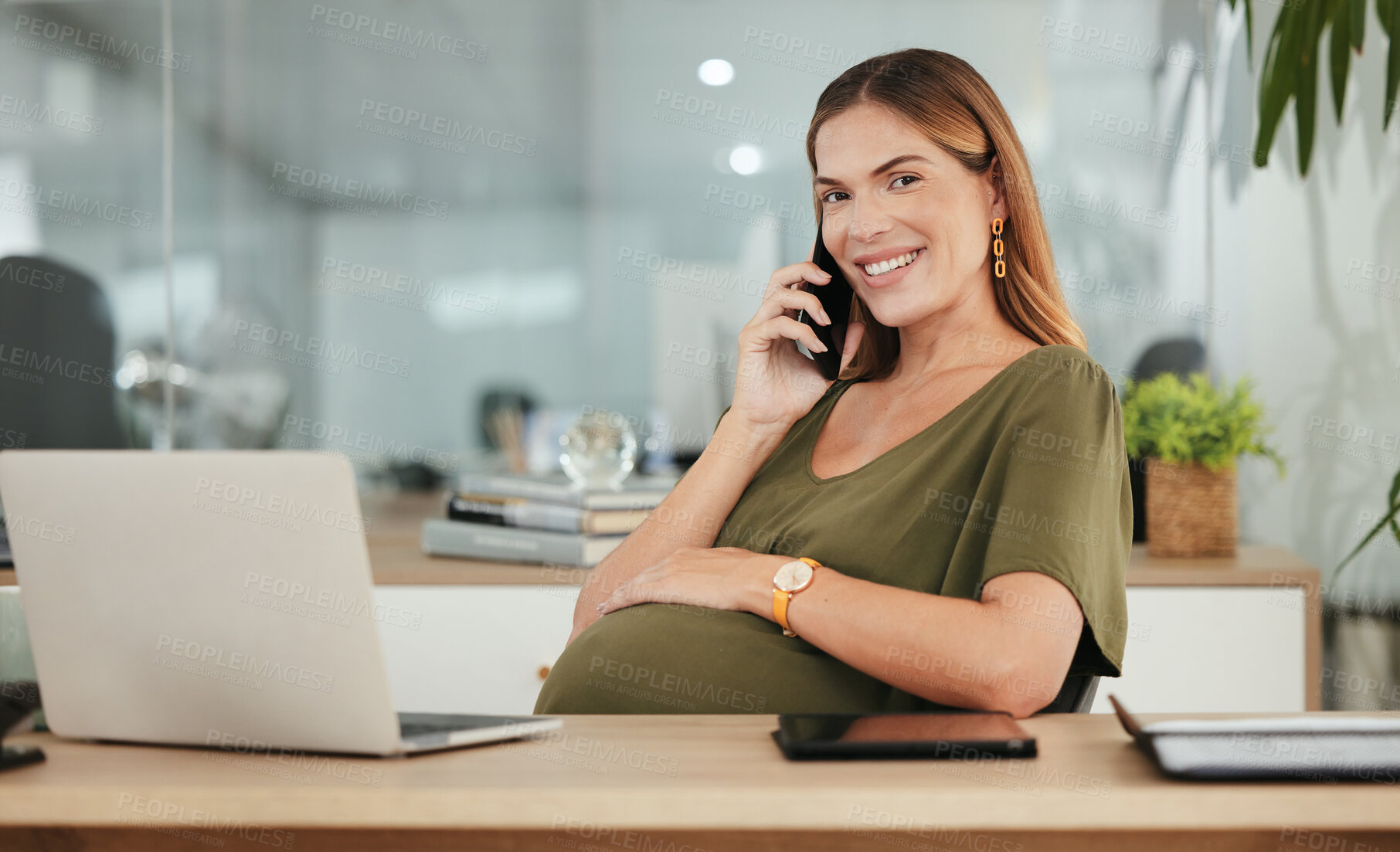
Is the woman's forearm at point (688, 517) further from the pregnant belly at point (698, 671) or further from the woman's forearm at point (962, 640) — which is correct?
the woman's forearm at point (962, 640)

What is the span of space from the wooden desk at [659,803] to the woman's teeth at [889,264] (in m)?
0.76

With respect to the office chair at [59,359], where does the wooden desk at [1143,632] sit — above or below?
below

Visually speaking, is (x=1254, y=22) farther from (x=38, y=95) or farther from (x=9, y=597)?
(x=38, y=95)

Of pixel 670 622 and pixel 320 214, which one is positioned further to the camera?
pixel 320 214

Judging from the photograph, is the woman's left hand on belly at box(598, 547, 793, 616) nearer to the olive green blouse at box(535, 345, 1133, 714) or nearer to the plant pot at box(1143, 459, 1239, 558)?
the olive green blouse at box(535, 345, 1133, 714)

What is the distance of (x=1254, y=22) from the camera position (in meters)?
2.62

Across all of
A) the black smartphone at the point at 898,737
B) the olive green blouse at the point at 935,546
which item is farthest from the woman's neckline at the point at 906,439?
the black smartphone at the point at 898,737

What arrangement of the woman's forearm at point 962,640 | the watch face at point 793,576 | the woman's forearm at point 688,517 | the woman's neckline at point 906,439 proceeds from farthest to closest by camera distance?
1. the woman's forearm at point 688,517
2. the woman's neckline at point 906,439
3. the watch face at point 793,576
4. the woman's forearm at point 962,640

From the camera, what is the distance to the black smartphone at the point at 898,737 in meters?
0.77

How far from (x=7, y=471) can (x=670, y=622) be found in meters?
0.69

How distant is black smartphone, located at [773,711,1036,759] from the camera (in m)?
0.77

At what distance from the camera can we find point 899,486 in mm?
1253

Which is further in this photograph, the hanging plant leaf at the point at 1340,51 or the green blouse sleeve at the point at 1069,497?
the hanging plant leaf at the point at 1340,51

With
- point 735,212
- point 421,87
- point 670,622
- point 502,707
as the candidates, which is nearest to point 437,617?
point 502,707
